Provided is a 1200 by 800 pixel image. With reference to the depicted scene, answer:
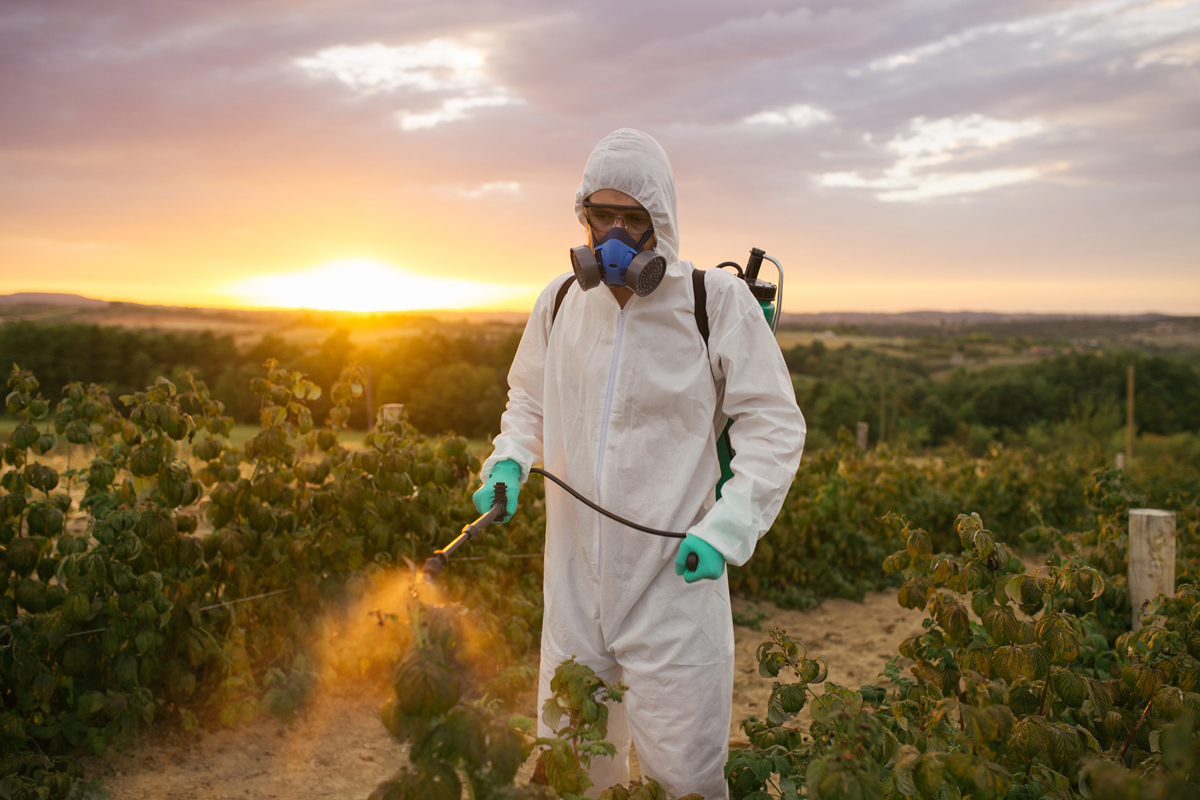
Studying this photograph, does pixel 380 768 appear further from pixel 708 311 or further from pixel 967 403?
pixel 967 403

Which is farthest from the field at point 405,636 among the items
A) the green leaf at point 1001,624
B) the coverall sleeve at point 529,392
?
the coverall sleeve at point 529,392

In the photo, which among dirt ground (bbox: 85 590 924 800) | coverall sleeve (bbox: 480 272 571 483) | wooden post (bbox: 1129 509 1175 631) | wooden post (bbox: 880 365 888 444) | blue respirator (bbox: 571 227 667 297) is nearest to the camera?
blue respirator (bbox: 571 227 667 297)

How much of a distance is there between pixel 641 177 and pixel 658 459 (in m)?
0.68

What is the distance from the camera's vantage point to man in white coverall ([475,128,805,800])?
1700 mm

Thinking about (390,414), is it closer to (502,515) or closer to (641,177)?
(502,515)

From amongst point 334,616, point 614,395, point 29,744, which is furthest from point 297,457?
point 614,395

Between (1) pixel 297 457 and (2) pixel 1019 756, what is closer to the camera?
(2) pixel 1019 756

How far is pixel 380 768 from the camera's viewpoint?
2.77 meters

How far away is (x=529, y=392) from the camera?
2123 millimetres

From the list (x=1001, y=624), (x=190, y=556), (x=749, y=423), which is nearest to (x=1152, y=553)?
(x=1001, y=624)

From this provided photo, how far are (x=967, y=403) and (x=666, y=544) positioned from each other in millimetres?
43236

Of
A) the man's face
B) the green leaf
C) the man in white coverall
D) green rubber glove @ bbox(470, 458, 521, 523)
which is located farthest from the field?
the man's face

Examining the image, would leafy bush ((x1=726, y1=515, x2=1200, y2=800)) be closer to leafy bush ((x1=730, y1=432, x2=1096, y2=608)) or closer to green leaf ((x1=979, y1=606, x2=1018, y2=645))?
green leaf ((x1=979, y1=606, x2=1018, y2=645))

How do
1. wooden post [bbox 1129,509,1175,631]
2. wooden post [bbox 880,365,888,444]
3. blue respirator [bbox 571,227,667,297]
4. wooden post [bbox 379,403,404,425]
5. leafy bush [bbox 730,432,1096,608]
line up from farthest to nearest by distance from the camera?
wooden post [bbox 880,365,888,444]
leafy bush [bbox 730,432,1096,608]
wooden post [bbox 379,403,404,425]
wooden post [bbox 1129,509,1175,631]
blue respirator [bbox 571,227,667,297]
